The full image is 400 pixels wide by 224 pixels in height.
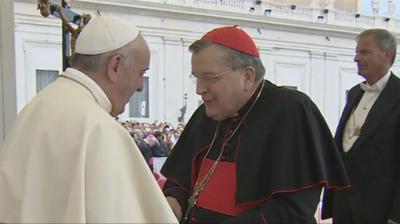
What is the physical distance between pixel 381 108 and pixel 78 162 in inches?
91.3

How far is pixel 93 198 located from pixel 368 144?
2.24 m

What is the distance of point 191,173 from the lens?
8.48 feet

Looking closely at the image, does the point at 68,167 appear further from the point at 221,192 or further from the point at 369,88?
the point at 369,88

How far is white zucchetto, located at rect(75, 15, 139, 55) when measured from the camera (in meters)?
1.77

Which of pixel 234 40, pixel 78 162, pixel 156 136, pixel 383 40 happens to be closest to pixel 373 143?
pixel 383 40

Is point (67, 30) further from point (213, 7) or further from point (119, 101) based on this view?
point (213, 7)

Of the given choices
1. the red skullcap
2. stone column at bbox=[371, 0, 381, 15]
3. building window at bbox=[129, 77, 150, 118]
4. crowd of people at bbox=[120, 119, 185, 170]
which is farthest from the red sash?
stone column at bbox=[371, 0, 381, 15]

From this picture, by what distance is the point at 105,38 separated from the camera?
1.80 meters

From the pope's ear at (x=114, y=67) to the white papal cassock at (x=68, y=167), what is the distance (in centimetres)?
11

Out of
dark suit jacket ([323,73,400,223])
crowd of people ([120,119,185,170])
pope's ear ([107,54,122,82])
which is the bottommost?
crowd of people ([120,119,185,170])

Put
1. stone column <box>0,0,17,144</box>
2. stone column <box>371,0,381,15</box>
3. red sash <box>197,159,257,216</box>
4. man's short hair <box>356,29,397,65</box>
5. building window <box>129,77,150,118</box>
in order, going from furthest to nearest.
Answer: stone column <box>371,0,381,15</box> → building window <box>129,77,150,118</box> → man's short hair <box>356,29,397,65</box> → stone column <box>0,0,17,144</box> → red sash <box>197,159,257,216</box>

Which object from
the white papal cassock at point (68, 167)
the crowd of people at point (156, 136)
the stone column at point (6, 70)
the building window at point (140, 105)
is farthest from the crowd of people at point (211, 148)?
the building window at point (140, 105)

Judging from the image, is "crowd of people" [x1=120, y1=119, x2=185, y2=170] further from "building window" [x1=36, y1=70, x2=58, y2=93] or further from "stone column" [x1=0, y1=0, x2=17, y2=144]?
"stone column" [x1=0, y1=0, x2=17, y2=144]

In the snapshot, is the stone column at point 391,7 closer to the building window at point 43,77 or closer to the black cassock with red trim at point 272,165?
the building window at point 43,77
